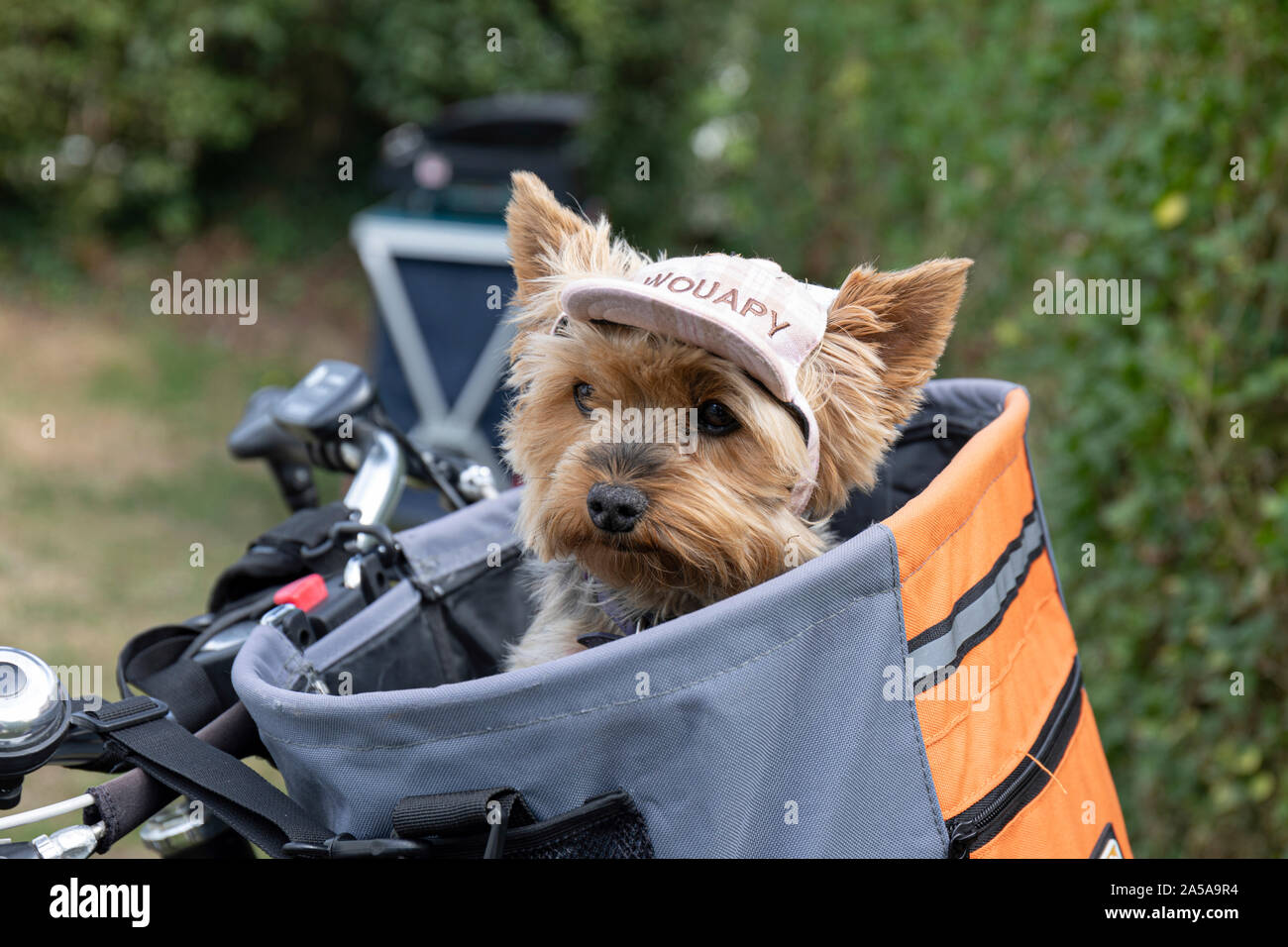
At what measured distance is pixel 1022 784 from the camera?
5.74 ft

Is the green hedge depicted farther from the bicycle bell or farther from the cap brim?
the bicycle bell

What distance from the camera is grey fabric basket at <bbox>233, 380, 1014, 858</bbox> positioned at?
4.79ft

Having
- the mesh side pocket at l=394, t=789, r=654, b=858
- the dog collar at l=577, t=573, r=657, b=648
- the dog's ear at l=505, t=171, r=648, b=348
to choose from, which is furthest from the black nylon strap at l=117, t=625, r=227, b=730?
the dog's ear at l=505, t=171, r=648, b=348

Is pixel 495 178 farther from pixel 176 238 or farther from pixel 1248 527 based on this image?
pixel 176 238

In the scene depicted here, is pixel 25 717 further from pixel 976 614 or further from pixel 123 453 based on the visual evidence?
pixel 123 453

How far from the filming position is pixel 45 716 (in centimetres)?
150

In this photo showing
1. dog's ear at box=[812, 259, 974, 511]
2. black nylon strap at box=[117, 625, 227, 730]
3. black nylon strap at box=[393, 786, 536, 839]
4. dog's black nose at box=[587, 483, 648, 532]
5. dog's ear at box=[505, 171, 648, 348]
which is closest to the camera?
black nylon strap at box=[393, 786, 536, 839]

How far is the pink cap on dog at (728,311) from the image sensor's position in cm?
193

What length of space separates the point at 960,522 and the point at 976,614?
0.15 meters

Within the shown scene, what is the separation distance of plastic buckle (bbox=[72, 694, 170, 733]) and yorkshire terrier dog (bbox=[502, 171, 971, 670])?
2.45 ft

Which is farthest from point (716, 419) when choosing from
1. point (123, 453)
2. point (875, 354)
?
point (123, 453)
